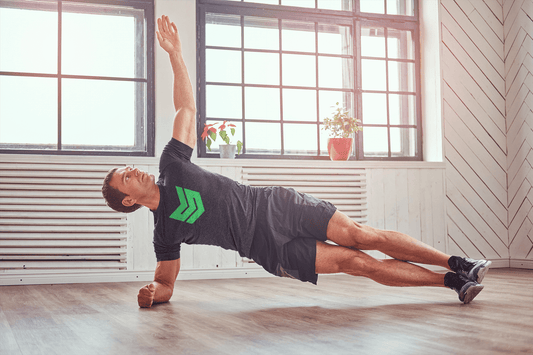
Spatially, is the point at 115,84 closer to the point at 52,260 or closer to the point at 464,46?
the point at 52,260

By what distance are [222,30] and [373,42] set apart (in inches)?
56.6

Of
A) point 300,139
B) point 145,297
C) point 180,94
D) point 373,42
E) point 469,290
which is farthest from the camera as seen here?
point 373,42

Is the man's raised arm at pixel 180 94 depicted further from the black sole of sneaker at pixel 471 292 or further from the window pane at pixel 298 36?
the window pane at pixel 298 36

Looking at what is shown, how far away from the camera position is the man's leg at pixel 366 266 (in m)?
2.33

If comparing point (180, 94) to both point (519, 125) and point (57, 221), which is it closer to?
point (57, 221)

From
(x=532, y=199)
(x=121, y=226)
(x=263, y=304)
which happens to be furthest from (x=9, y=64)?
(x=532, y=199)

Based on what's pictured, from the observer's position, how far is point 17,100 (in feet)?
12.6

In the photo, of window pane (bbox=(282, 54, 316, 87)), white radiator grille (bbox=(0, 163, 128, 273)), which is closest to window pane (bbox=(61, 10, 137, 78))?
white radiator grille (bbox=(0, 163, 128, 273))

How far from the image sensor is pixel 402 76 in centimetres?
478

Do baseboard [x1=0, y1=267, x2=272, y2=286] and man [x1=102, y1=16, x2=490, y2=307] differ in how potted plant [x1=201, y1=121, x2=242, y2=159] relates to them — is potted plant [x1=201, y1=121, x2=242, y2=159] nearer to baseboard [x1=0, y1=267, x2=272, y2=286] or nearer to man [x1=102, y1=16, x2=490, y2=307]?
baseboard [x1=0, y1=267, x2=272, y2=286]

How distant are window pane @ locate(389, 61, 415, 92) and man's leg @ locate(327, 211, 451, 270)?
2.72 meters

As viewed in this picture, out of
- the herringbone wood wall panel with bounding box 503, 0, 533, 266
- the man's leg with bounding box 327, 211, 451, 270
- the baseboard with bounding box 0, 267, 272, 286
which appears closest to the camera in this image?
the man's leg with bounding box 327, 211, 451, 270

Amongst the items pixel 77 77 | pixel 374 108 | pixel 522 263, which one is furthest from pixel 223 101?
pixel 522 263

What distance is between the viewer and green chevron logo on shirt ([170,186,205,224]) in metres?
2.25
